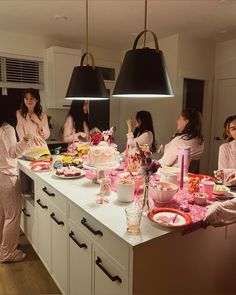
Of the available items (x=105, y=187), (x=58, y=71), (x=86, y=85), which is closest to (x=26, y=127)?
(x=86, y=85)

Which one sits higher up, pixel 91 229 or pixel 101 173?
pixel 101 173

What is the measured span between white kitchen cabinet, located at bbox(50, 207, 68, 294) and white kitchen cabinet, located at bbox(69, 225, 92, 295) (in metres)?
0.09

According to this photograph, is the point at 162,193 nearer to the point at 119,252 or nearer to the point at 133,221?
the point at 133,221

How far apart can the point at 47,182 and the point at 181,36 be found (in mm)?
3410

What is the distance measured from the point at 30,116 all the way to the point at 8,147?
841 mm

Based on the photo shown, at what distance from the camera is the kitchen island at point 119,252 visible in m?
1.18

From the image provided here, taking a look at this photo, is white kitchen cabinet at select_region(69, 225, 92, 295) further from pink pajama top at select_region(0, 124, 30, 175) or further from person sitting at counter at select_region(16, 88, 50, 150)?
person sitting at counter at select_region(16, 88, 50, 150)

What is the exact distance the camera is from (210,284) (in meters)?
1.49

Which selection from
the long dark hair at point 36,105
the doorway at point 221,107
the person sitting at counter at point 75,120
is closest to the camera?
the long dark hair at point 36,105

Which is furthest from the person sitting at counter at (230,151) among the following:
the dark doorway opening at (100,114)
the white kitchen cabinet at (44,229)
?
the dark doorway opening at (100,114)

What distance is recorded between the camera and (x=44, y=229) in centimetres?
214

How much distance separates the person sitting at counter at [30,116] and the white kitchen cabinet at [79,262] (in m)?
1.55

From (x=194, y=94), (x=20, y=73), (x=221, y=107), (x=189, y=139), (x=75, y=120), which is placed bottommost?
(x=189, y=139)

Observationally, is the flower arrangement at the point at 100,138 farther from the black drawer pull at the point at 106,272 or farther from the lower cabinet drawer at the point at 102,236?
the black drawer pull at the point at 106,272
